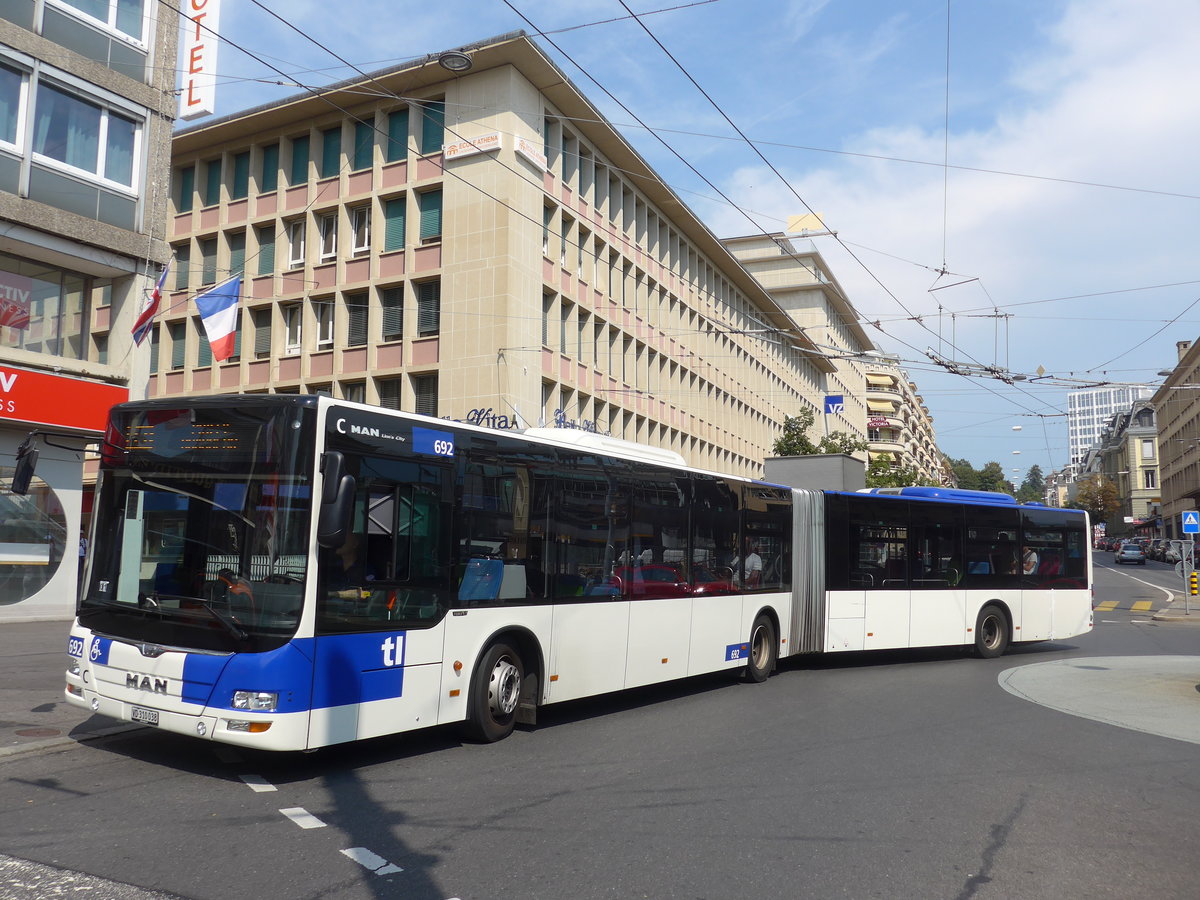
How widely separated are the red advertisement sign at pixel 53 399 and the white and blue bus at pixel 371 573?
10.4m

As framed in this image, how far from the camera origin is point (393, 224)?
33125 mm

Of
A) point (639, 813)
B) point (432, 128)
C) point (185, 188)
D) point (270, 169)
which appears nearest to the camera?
point (639, 813)

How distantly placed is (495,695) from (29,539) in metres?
13.5

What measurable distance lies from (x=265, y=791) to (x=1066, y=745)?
6.94 meters

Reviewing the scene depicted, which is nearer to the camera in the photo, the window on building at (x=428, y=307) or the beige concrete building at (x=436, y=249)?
the beige concrete building at (x=436, y=249)

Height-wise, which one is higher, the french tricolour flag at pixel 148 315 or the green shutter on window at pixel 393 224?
the green shutter on window at pixel 393 224

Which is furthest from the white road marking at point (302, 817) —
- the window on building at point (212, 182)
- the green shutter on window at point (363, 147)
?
the window on building at point (212, 182)

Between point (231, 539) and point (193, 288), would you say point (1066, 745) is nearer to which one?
point (231, 539)

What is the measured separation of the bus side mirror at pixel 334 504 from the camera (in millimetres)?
7004

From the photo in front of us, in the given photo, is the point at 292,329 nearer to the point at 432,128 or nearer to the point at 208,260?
the point at 208,260

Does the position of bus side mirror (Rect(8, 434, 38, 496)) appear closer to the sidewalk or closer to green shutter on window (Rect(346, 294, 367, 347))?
the sidewalk

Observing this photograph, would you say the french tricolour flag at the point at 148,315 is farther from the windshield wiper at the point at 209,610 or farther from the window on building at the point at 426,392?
the window on building at the point at 426,392

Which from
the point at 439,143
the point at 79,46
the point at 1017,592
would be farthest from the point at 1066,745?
the point at 439,143

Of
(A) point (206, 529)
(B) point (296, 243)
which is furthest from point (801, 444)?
(A) point (206, 529)
